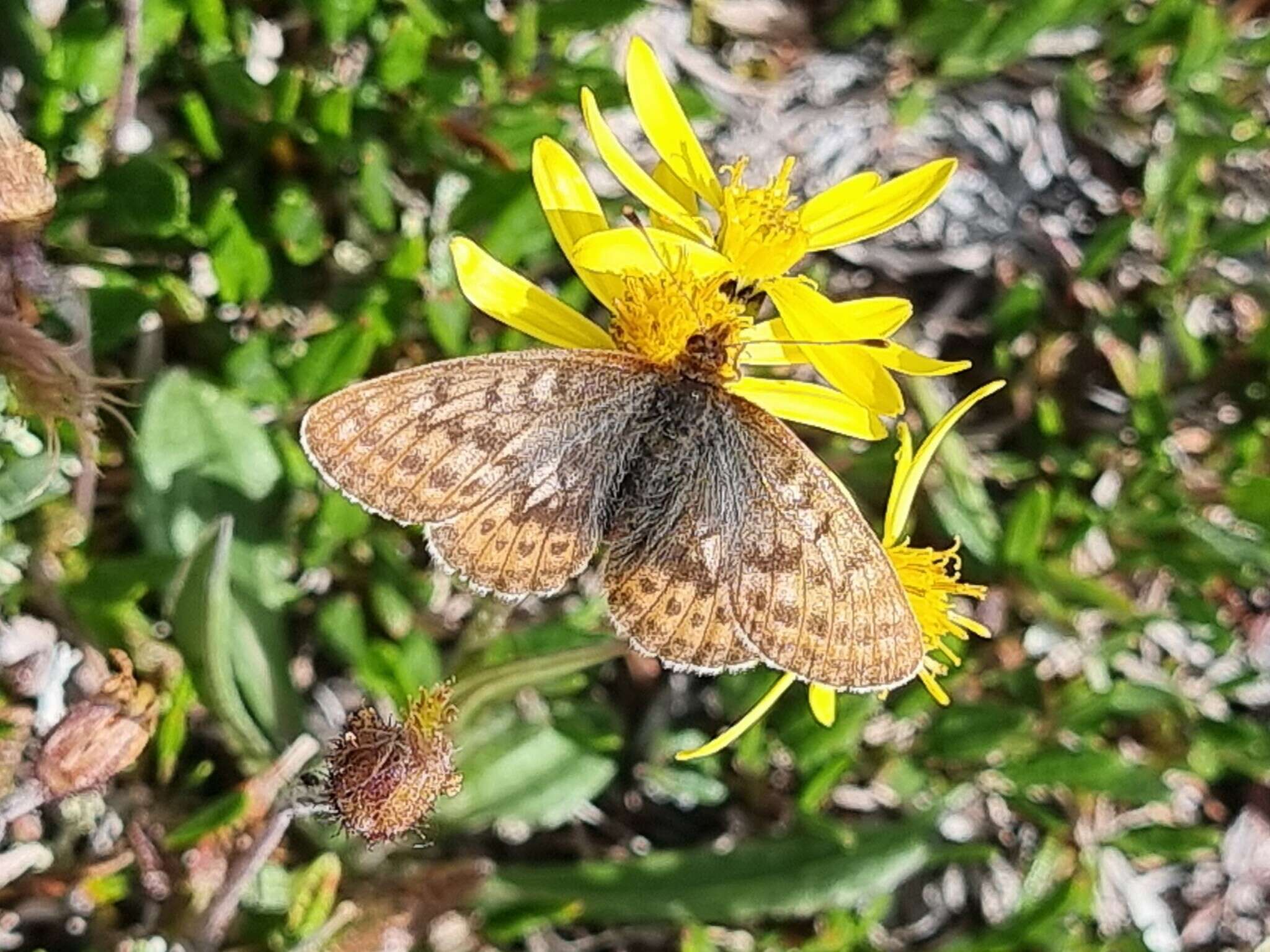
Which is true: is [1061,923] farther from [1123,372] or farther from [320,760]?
[320,760]

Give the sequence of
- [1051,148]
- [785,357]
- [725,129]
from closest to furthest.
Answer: [785,357], [725,129], [1051,148]

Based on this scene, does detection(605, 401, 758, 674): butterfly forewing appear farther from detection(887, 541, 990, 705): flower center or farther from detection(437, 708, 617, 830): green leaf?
detection(437, 708, 617, 830): green leaf

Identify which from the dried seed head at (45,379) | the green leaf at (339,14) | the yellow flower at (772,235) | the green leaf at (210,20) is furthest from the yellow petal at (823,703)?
the green leaf at (210,20)

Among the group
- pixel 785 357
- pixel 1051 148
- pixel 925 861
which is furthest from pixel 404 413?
pixel 1051 148

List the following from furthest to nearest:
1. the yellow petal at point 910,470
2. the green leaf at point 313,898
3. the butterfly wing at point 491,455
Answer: the green leaf at point 313,898
the yellow petal at point 910,470
the butterfly wing at point 491,455

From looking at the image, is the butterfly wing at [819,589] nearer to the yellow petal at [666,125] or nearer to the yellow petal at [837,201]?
the yellow petal at [837,201]

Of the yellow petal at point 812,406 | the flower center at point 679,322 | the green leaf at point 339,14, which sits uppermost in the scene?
the green leaf at point 339,14

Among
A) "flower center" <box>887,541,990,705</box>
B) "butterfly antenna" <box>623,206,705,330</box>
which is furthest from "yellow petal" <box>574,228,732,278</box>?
"flower center" <box>887,541,990,705</box>
